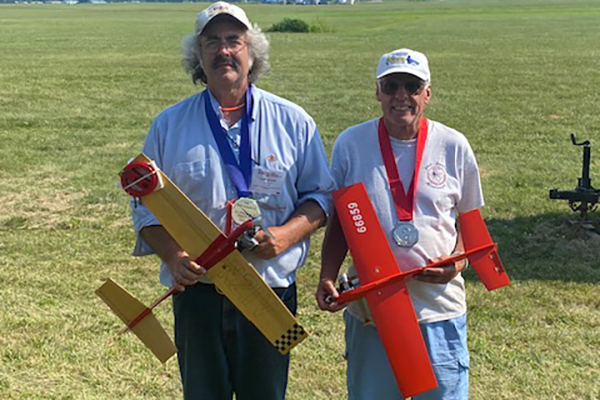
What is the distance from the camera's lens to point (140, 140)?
435 inches

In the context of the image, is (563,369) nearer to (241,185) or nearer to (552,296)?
(552,296)

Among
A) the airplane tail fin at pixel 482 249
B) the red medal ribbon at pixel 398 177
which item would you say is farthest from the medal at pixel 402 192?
the airplane tail fin at pixel 482 249

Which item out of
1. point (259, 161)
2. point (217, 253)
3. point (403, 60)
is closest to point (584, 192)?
point (403, 60)

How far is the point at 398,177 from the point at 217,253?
0.77m

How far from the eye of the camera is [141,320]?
276cm

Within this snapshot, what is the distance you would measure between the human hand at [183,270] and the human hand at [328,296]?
1.57ft

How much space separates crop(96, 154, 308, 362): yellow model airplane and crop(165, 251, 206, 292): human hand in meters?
0.03

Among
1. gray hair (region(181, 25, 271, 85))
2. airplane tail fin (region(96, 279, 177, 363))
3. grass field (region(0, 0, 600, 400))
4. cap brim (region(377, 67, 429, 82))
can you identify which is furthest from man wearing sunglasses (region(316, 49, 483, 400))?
grass field (region(0, 0, 600, 400))

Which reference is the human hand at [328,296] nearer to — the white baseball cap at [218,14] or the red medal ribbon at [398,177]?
the red medal ribbon at [398,177]

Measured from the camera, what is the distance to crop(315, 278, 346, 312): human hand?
8.32ft

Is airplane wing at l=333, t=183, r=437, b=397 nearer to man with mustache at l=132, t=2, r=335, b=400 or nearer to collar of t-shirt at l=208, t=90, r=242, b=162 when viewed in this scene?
man with mustache at l=132, t=2, r=335, b=400

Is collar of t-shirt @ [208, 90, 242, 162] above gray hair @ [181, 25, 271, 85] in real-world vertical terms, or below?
below

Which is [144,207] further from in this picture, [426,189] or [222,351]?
[426,189]

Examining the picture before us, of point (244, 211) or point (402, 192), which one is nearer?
point (244, 211)
